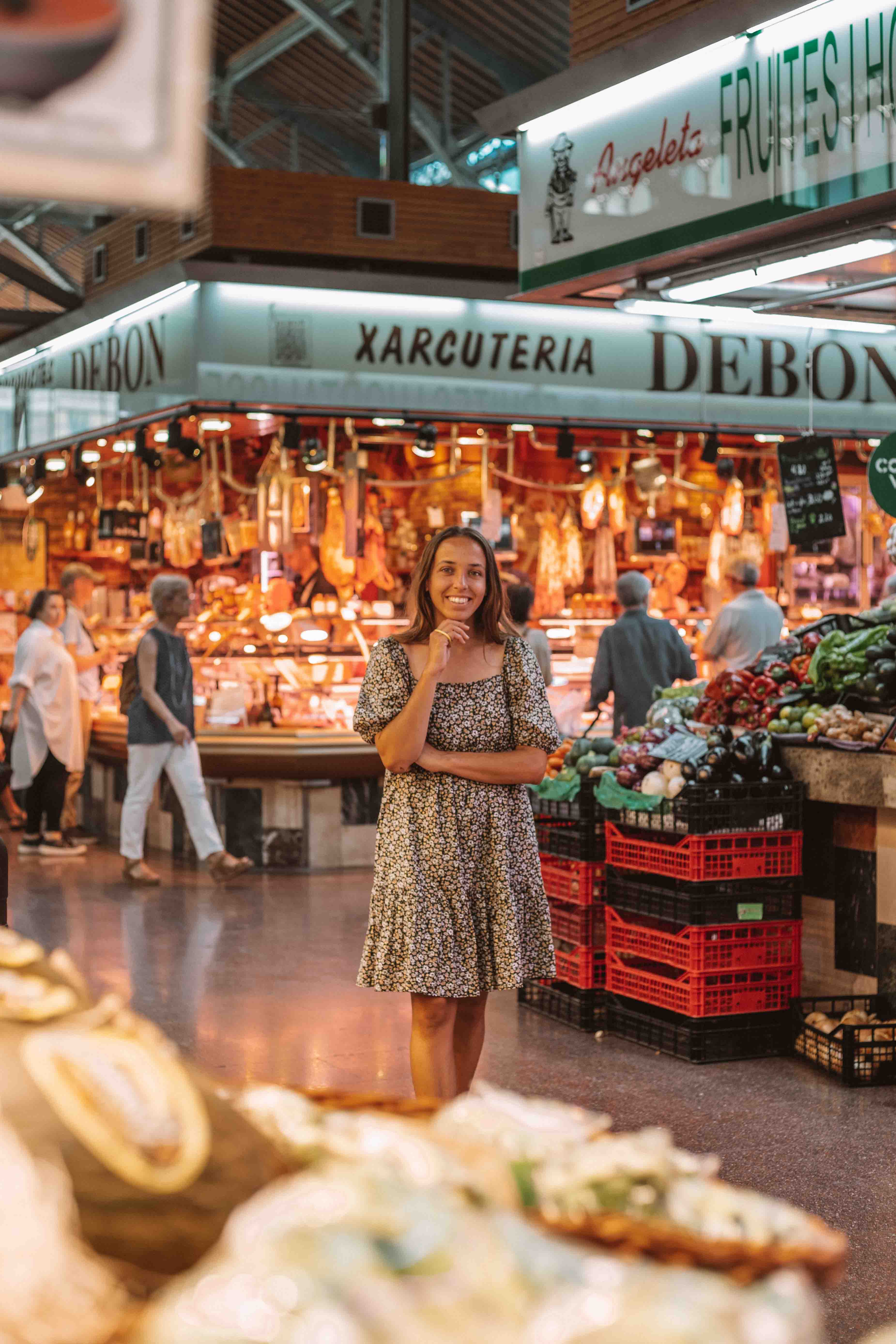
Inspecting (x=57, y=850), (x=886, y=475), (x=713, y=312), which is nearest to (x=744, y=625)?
(x=713, y=312)

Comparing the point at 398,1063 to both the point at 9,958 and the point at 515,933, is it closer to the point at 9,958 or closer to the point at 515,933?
the point at 515,933

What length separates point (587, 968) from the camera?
6.04 meters

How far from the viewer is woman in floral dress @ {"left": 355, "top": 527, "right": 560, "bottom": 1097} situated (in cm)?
400

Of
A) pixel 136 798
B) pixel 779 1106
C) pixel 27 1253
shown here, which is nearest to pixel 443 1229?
pixel 27 1253

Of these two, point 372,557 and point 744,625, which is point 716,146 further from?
point 372,557

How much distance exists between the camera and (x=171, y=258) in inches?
441

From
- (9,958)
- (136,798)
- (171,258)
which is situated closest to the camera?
(9,958)

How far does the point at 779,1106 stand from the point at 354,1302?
416 centimetres

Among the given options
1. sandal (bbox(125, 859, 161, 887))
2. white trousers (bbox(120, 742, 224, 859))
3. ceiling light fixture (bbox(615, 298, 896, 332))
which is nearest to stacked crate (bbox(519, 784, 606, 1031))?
ceiling light fixture (bbox(615, 298, 896, 332))

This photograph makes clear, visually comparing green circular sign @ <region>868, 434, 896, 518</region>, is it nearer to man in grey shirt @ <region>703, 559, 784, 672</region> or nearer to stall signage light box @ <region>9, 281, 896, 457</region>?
man in grey shirt @ <region>703, 559, 784, 672</region>

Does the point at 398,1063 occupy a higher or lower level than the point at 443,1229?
lower

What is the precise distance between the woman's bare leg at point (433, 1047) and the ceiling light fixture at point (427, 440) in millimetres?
7429

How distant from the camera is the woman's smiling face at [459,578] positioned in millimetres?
4074

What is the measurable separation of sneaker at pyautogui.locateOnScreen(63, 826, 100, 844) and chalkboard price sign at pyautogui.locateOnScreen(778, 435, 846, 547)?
5779 mm
